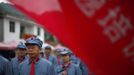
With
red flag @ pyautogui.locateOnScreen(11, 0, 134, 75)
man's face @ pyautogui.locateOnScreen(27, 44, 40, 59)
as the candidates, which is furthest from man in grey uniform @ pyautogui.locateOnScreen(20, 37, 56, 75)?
red flag @ pyautogui.locateOnScreen(11, 0, 134, 75)

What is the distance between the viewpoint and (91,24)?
1794 mm

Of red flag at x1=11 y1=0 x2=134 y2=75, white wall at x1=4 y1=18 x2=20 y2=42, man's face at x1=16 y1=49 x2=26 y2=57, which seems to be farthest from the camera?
white wall at x1=4 y1=18 x2=20 y2=42

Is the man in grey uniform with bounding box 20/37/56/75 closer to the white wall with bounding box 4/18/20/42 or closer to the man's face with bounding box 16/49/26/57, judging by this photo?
the man's face with bounding box 16/49/26/57

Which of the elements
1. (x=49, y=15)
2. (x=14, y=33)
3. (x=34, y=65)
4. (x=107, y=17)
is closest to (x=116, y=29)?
(x=107, y=17)

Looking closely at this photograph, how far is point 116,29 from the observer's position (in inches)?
70.1

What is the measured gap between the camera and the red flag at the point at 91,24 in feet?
5.82

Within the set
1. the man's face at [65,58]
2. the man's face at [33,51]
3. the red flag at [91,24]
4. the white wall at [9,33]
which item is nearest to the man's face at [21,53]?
the man's face at [65,58]

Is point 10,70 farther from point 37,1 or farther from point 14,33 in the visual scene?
point 14,33

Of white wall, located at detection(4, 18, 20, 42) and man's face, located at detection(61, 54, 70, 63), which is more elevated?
white wall, located at detection(4, 18, 20, 42)

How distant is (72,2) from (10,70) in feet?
20.2

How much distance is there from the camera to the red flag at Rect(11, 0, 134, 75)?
1775 millimetres

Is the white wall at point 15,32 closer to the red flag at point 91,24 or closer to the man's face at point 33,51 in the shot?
the man's face at point 33,51

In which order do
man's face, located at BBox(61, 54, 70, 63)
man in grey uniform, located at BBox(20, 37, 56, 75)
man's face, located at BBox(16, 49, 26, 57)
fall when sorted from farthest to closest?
man's face, located at BBox(16, 49, 26, 57) < man's face, located at BBox(61, 54, 70, 63) < man in grey uniform, located at BBox(20, 37, 56, 75)

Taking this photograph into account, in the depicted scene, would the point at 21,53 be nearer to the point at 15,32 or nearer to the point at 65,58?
the point at 65,58
